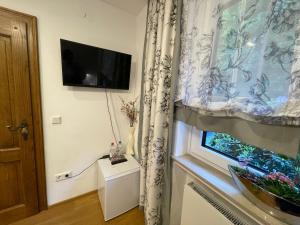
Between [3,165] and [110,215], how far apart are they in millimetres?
1146

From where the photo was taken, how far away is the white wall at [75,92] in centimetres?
140

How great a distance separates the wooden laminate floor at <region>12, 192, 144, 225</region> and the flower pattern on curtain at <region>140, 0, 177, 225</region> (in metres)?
0.31

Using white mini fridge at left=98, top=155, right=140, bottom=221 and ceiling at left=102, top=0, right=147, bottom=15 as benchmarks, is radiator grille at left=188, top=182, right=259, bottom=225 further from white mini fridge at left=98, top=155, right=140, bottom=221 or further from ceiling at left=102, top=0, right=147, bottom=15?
ceiling at left=102, top=0, right=147, bottom=15

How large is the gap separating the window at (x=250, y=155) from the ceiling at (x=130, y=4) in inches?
62.8

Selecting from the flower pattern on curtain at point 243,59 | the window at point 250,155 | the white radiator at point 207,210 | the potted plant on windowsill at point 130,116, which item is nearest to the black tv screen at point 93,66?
the potted plant on windowsill at point 130,116

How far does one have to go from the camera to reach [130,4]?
1.65 metres

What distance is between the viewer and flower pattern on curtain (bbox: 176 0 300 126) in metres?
Answer: 0.59

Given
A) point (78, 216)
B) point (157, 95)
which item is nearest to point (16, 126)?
point (78, 216)

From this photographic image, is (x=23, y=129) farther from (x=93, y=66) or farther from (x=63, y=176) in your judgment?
(x=93, y=66)

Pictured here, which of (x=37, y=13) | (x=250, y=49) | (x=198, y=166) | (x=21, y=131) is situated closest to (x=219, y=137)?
(x=198, y=166)

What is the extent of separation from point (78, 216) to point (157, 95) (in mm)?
1570

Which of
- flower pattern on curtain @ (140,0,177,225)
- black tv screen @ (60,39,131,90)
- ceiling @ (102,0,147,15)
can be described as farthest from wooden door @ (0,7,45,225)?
flower pattern on curtain @ (140,0,177,225)

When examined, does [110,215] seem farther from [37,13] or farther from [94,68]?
[37,13]

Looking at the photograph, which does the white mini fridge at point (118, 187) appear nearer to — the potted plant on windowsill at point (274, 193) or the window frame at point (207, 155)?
the window frame at point (207, 155)
